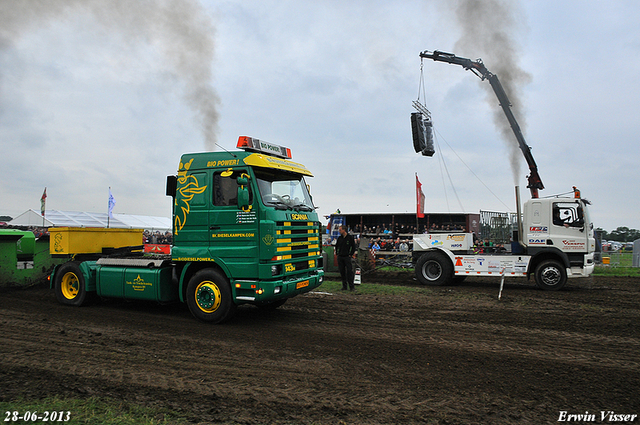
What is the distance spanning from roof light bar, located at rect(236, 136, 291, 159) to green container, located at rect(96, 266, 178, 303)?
2768 mm

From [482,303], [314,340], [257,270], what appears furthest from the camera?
[482,303]

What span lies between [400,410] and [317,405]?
79 centimetres

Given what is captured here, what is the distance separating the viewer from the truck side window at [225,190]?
279 inches

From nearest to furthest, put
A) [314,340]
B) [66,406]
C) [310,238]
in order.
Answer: [66,406] < [314,340] < [310,238]

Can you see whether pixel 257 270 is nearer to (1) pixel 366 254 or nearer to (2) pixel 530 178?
(1) pixel 366 254

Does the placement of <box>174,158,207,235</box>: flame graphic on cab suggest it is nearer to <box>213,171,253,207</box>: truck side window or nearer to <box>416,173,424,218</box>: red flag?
<box>213,171,253,207</box>: truck side window

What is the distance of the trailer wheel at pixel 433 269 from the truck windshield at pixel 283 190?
277 inches

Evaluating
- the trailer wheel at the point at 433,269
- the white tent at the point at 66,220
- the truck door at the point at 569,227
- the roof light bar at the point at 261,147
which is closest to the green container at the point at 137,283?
the roof light bar at the point at 261,147

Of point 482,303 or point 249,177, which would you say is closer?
point 249,177

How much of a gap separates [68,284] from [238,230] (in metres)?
4.81

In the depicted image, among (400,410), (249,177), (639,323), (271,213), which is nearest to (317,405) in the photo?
(400,410)

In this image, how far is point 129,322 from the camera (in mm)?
7449

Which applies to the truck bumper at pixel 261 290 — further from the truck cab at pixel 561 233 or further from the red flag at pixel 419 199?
the red flag at pixel 419 199

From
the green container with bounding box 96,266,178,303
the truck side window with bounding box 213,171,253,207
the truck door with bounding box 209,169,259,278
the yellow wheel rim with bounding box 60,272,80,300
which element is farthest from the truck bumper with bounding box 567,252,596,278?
the yellow wheel rim with bounding box 60,272,80,300
